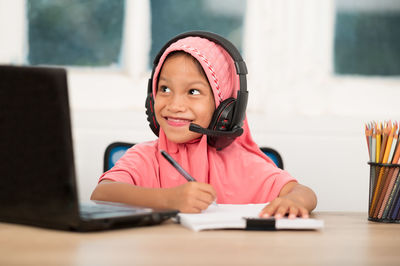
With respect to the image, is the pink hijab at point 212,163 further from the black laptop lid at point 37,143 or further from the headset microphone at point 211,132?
the black laptop lid at point 37,143

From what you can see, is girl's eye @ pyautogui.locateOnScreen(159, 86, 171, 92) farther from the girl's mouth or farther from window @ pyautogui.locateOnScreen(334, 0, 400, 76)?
window @ pyautogui.locateOnScreen(334, 0, 400, 76)

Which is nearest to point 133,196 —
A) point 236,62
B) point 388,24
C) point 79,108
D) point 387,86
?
point 236,62

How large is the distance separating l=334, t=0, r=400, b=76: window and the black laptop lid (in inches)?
76.8

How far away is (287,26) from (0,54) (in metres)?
1.29

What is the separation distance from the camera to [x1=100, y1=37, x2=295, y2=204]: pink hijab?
4.51ft

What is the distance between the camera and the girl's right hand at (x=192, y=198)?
0.96 m

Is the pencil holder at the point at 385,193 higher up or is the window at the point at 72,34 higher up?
the window at the point at 72,34

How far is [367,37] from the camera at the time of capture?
8.02ft

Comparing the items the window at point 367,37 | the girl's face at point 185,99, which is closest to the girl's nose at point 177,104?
the girl's face at point 185,99

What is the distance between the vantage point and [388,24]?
2.46 m

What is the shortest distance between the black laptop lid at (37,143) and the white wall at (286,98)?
1317 mm

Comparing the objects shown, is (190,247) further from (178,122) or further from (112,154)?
(112,154)

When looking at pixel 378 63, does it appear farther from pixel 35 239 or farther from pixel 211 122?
pixel 35 239

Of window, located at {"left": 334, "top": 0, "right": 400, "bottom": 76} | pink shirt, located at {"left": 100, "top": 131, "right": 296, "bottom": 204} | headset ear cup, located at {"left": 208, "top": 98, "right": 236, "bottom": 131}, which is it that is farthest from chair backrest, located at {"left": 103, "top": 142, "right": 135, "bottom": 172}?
window, located at {"left": 334, "top": 0, "right": 400, "bottom": 76}
